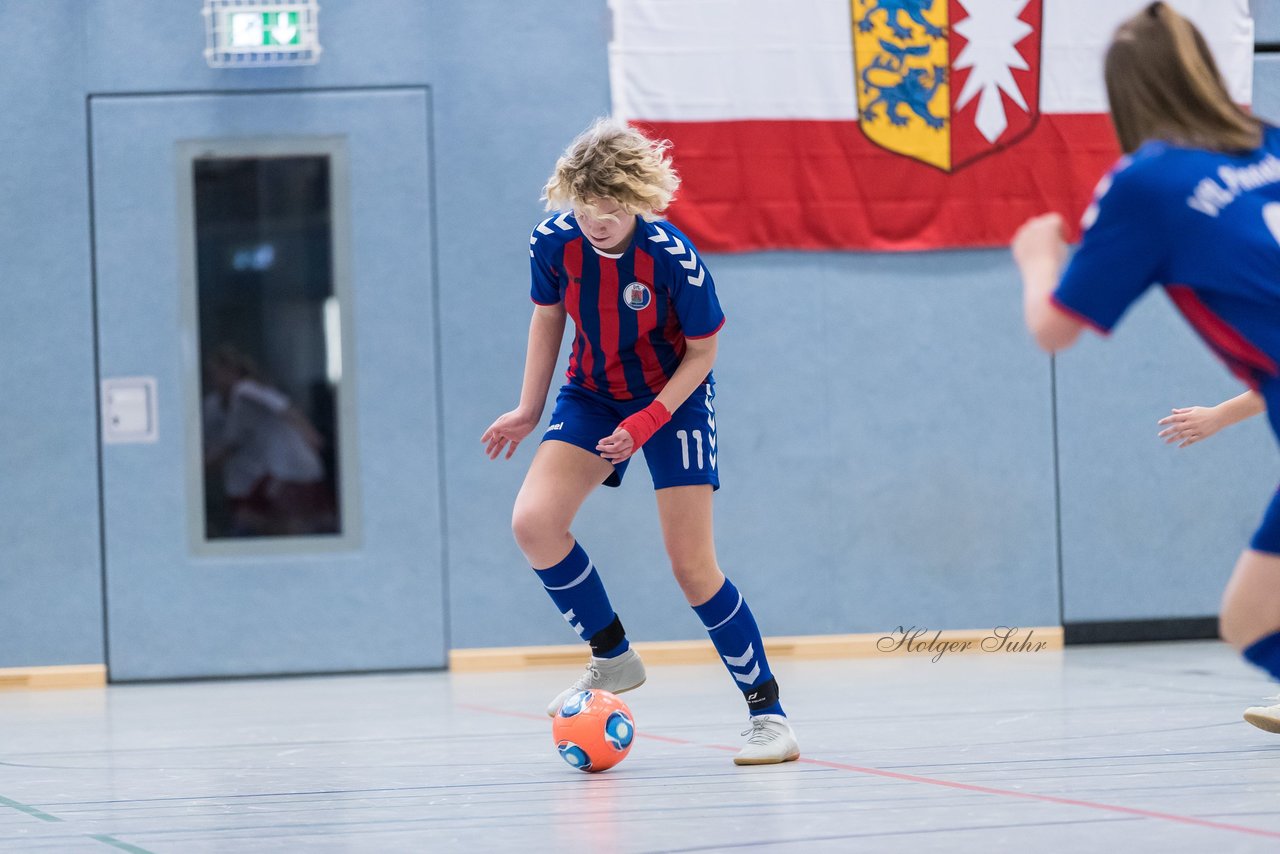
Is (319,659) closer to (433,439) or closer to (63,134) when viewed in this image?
(433,439)

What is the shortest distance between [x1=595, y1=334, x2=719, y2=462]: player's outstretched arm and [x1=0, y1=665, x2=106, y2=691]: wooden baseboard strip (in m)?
4.25

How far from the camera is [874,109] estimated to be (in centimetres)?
756

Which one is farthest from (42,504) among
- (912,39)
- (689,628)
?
(912,39)

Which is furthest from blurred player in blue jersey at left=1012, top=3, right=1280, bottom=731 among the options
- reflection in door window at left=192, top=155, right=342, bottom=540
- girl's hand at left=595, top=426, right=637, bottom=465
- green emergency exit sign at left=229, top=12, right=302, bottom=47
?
green emergency exit sign at left=229, top=12, right=302, bottom=47

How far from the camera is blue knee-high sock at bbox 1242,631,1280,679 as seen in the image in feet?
8.57

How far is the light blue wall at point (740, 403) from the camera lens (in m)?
7.28

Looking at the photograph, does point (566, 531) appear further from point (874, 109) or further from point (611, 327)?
point (874, 109)

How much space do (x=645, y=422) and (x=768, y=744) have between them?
3.00 ft

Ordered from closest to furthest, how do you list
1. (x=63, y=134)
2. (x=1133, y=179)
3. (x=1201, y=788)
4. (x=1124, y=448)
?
1. (x=1133, y=179)
2. (x=1201, y=788)
3. (x=63, y=134)
4. (x=1124, y=448)

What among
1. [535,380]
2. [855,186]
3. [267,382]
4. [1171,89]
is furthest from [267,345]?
[1171,89]

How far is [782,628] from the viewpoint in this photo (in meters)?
7.57

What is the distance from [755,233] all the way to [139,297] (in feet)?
9.87

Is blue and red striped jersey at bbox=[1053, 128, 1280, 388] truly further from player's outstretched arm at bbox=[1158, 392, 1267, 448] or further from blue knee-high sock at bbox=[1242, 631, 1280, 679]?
player's outstretched arm at bbox=[1158, 392, 1267, 448]

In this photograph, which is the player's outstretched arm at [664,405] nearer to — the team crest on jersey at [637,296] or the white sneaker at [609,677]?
the team crest on jersey at [637,296]
